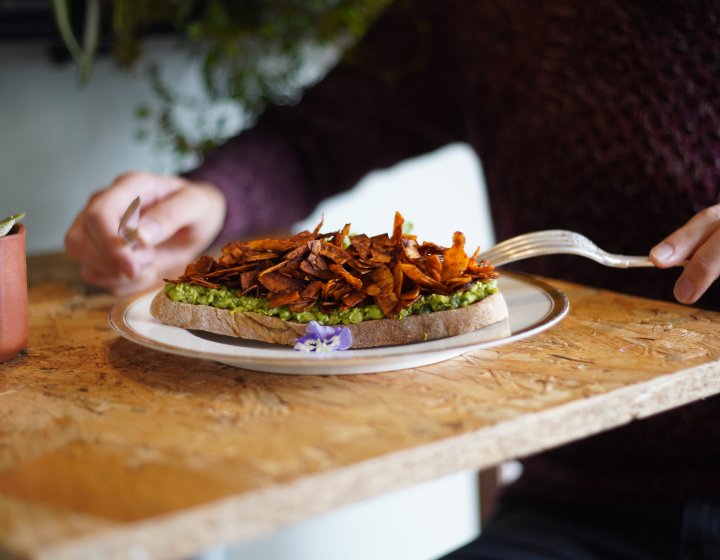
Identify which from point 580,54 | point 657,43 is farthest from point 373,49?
point 657,43

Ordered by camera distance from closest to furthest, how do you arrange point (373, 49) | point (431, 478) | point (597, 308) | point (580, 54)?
point (431, 478), point (597, 308), point (580, 54), point (373, 49)

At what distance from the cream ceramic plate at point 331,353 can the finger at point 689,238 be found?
12 cm

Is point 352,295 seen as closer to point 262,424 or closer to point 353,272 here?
point 353,272

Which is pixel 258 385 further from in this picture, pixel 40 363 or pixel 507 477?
pixel 507 477

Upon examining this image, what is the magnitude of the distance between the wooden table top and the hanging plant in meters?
1.32

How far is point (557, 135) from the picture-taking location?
118 centimetres

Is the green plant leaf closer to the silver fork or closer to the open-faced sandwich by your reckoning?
the open-faced sandwich

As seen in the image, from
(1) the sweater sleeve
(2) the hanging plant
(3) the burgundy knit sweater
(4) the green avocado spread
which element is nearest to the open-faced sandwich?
(4) the green avocado spread

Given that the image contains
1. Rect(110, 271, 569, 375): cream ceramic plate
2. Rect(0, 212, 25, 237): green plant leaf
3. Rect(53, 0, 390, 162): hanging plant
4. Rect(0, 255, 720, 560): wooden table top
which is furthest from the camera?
Rect(53, 0, 390, 162): hanging plant

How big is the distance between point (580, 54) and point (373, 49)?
52cm

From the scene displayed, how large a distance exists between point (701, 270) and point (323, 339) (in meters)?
0.40

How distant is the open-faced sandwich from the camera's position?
2.37 feet

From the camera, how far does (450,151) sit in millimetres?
2717

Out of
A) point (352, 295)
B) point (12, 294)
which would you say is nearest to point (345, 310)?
point (352, 295)
